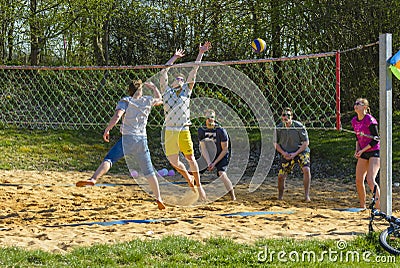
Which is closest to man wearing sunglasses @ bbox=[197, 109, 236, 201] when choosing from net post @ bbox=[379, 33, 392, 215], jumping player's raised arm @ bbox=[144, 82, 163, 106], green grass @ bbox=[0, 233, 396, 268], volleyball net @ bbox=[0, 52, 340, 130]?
jumping player's raised arm @ bbox=[144, 82, 163, 106]

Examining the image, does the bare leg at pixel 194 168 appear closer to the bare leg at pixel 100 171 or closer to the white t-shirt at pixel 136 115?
the white t-shirt at pixel 136 115

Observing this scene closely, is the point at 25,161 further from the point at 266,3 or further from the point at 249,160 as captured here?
the point at 266,3

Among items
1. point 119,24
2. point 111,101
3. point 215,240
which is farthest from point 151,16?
point 215,240

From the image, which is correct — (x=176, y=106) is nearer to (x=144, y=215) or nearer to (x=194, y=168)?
(x=194, y=168)

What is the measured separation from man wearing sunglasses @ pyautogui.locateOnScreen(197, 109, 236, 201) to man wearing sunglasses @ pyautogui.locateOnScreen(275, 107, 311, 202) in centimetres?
67

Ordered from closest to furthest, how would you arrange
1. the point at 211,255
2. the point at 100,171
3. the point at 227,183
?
the point at 211,255, the point at 100,171, the point at 227,183

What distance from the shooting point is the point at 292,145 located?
7.58 meters

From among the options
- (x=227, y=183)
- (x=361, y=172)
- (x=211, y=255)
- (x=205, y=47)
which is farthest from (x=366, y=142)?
(x=211, y=255)

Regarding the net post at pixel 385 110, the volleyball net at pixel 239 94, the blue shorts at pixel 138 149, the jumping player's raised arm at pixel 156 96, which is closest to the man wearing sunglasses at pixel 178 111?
the jumping player's raised arm at pixel 156 96

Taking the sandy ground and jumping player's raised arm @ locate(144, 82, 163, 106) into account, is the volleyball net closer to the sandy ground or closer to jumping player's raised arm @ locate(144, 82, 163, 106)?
the sandy ground

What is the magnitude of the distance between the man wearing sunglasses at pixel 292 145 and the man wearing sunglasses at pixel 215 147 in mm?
667

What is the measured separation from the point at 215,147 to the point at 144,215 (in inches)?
64.6

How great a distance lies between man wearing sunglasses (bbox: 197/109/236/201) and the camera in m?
7.60

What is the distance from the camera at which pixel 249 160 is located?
39.0ft
